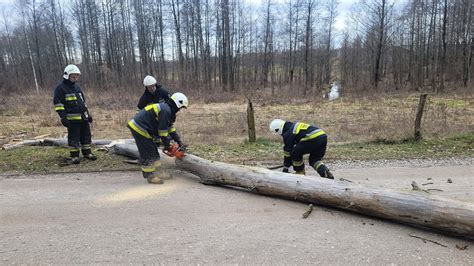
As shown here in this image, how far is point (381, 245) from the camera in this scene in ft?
11.6

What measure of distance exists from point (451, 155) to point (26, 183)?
871 centimetres

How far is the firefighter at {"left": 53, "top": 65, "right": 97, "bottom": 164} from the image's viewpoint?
6.49m

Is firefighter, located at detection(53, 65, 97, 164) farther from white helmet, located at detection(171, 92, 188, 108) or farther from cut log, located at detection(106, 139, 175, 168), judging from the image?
white helmet, located at detection(171, 92, 188, 108)

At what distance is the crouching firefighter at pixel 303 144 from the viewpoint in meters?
5.32

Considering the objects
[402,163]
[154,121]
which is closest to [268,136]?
[402,163]

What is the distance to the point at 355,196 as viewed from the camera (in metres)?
4.21

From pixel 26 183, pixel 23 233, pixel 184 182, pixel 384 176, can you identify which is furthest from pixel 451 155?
pixel 26 183

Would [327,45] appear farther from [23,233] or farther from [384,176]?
[23,233]

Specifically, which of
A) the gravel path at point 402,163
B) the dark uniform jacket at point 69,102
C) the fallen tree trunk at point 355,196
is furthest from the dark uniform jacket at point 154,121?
the gravel path at point 402,163

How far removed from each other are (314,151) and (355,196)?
1335mm

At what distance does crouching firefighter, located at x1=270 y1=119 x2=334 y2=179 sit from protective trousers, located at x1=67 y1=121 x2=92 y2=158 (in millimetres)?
4105

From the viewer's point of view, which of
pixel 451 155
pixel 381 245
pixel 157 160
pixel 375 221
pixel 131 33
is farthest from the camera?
pixel 131 33

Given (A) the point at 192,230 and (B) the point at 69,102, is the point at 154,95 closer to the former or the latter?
(B) the point at 69,102

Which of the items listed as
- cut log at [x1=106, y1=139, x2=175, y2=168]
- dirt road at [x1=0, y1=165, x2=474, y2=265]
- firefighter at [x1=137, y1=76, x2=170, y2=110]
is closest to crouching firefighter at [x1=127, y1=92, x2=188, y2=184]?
dirt road at [x1=0, y1=165, x2=474, y2=265]
